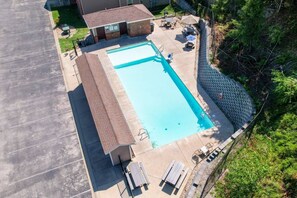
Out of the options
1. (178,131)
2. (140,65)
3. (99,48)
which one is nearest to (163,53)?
(140,65)

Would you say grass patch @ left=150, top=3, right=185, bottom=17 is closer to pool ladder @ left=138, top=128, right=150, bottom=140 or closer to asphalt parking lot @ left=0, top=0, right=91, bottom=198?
asphalt parking lot @ left=0, top=0, right=91, bottom=198

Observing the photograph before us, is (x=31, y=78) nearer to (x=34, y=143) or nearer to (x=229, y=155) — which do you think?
(x=34, y=143)

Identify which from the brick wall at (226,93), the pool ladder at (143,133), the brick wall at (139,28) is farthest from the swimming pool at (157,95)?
the brick wall at (226,93)

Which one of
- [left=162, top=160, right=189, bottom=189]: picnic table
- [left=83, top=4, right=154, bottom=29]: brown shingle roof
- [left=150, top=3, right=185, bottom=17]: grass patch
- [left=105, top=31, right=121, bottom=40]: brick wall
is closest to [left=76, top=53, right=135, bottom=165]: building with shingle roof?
[left=162, top=160, right=189, bottom=189]: picnic table

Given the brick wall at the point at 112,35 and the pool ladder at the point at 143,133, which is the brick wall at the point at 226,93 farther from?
the brick wall at the point at 112,35

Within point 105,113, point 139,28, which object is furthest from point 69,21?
point 105,113
